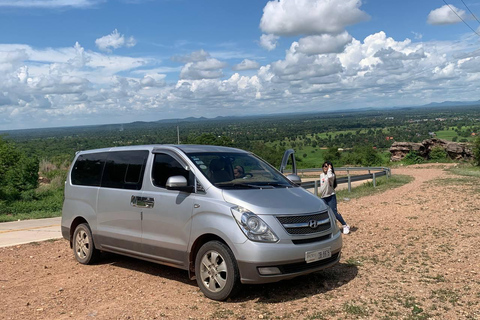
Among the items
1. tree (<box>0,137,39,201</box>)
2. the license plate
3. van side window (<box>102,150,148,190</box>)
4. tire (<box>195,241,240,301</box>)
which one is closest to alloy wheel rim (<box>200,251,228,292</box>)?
tire (<box>195,241,240,301</box>)

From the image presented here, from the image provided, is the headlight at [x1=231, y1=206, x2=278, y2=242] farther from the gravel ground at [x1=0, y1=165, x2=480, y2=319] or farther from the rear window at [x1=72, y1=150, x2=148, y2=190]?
the rear window at [x1=72, y1=150, x2=148, y2=190]

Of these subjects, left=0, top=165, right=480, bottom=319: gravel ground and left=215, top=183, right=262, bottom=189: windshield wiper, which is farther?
left=215, top=183, right=262, bottom=189: windshield wiper

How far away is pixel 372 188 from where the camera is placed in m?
20.8

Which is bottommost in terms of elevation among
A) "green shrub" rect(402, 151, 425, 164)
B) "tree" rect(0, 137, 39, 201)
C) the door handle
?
"green shrub" rect(402, 151, 425, 164)

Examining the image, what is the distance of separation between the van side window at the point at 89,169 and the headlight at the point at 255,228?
10.4 ft

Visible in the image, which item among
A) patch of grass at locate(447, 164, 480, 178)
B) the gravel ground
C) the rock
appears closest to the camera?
the gravel ground

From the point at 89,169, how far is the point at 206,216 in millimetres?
3076

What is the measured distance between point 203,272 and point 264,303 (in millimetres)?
833

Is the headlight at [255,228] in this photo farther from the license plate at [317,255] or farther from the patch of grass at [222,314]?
the patch of grass at [222,314]

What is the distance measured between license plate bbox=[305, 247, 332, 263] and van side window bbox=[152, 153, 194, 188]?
1.92 metres

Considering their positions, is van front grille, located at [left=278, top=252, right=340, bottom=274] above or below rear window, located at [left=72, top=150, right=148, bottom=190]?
below

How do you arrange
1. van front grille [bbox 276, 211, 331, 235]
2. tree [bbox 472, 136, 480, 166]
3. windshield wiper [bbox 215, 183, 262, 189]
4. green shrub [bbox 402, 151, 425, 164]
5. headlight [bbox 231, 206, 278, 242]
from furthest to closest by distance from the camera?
green shrub [bbox 402, 151, 425, 164] < tree [bbox 472, 136, 480, 166] < windshield wiper [bbox 215, 183, 262, 189] < van front grille [bbox 276, 211, 331, 235] < headlight [bbox 231, 206, 278, 242]

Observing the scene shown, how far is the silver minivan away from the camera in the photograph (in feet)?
18.4

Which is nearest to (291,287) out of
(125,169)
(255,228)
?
(255,228)
